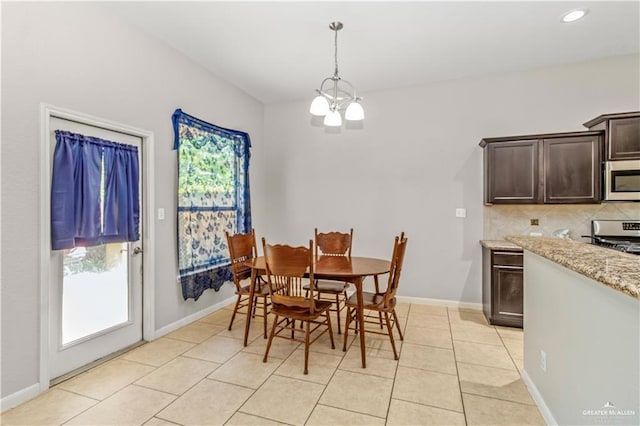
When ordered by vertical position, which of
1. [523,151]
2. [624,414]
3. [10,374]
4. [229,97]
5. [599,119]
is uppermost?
[229,97]

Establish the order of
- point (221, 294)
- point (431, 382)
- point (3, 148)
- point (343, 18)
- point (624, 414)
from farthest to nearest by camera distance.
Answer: point (221, 294), point (343, 18), point (431, 382), point (3, 148), point (624, 414)

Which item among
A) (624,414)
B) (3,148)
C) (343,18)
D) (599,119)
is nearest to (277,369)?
(624,414)

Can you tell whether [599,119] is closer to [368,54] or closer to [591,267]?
[368,54]

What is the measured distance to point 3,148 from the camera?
205cm

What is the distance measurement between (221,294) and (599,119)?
4.75m

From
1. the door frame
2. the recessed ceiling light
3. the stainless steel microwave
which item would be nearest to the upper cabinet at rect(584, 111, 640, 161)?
the stainless steel microwave

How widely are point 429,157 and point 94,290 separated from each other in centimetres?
400

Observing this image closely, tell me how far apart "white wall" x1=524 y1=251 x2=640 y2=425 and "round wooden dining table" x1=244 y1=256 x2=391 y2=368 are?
A: 1155 millimetres

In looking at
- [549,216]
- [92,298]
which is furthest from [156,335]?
[549,216]

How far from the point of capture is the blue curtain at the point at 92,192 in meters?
2.36

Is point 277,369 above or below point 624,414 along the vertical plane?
below

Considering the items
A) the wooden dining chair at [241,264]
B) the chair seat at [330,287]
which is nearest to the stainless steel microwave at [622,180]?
the chair seat at [330,287]

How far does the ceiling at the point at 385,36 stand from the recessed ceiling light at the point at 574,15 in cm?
6

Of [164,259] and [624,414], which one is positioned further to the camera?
[164,259]
